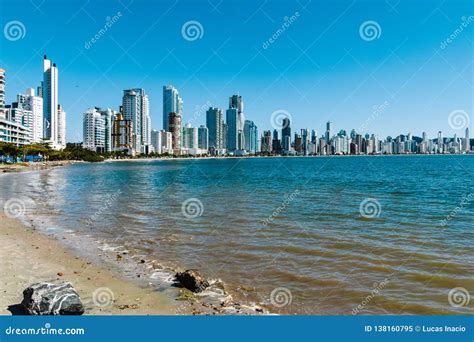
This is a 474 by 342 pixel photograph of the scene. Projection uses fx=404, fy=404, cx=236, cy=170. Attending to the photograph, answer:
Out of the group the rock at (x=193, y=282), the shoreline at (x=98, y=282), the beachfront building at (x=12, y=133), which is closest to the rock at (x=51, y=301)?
the shoreline at (x=98, y=282)

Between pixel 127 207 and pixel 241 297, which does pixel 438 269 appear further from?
pixel 127 207

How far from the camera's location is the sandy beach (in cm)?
976

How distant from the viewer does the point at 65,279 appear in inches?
466

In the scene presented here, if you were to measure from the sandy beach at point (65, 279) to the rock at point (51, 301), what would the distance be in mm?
580

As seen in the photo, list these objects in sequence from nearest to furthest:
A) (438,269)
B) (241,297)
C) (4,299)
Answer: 1. (4,299)
2. (241,297)
3. (438,269)

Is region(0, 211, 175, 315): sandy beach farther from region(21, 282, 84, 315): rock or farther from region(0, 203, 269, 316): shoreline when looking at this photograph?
region(21, 282, 84, 315): rock

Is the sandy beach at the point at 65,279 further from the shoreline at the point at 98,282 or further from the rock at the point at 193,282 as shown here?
the rock at the point at 193,282

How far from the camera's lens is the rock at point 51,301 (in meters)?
8.57

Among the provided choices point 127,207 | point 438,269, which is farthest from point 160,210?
point 438,269

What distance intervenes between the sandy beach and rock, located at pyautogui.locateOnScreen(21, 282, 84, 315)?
0.58 metres

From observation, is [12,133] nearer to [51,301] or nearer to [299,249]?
[299,249]

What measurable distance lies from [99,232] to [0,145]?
111m

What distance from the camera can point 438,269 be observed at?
1447cm

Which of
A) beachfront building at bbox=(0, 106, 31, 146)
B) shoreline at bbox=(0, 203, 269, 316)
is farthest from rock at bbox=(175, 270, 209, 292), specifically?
beachfront building at bbox=(0, 106, 31, 146)
